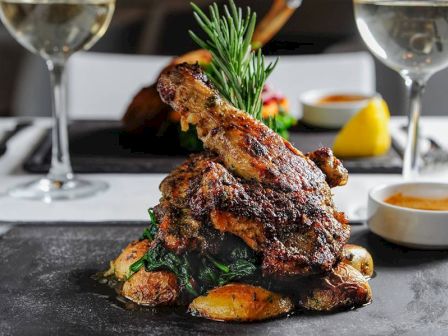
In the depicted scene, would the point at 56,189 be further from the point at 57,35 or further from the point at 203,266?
the point at 203,266

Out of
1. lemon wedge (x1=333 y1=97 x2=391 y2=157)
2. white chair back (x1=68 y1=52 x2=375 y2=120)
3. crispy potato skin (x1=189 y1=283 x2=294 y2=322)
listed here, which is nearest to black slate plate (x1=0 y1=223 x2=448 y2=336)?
crispy potato skin (x1=189 y1=283 x2=294 y2=322)

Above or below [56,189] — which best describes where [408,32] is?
above

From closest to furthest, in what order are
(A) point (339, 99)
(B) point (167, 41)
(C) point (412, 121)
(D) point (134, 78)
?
1. (C) point (412, 121)
2. (A) point (339, 99)
3. (D) point (134, 78)
4. (B) point (167, 41)

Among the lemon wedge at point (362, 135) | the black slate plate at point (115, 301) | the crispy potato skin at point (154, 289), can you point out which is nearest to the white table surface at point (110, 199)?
the lemon wedge at point (362, 135)

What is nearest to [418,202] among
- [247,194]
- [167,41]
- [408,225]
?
[408,225]

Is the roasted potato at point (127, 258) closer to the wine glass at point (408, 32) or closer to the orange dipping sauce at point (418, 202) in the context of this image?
the orange dipping sauce at point (418, 202)

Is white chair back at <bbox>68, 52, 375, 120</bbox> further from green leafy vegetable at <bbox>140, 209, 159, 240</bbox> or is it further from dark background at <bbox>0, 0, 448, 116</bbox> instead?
green leafy vegetable at <bbox>140, 209, 159, 240</bbox>

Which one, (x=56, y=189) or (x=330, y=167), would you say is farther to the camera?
(x=56, y=189)
